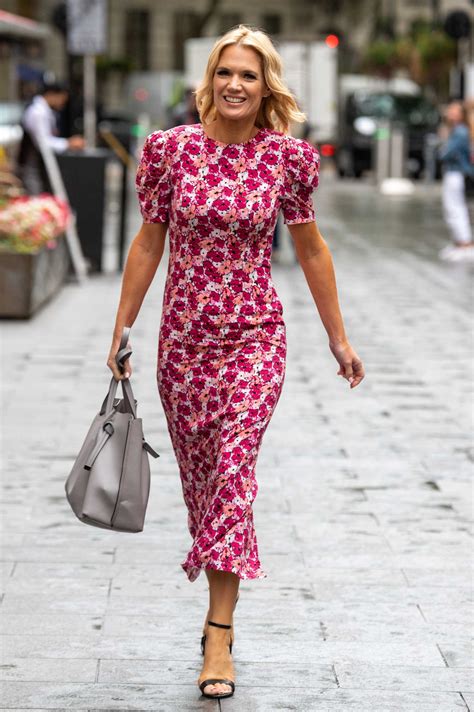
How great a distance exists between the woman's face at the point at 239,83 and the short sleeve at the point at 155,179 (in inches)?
7.5

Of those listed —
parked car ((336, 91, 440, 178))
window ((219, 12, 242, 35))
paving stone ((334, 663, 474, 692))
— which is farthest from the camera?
window ((219, 12, 242, 35))

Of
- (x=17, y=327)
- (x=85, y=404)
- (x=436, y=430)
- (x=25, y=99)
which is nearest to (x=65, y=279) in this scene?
(x=17, y=327)

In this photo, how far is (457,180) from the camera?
1831cm

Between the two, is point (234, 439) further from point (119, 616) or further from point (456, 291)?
point (456, 291)

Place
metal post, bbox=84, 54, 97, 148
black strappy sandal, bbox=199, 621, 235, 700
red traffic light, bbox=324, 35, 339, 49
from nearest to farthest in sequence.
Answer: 1. black strappy sandal, bbox=199, 621, 235, 700
2. metal post, bbox=84, 54, 97, 148
3. red traffic light, bbox=324, 35, 339, 49

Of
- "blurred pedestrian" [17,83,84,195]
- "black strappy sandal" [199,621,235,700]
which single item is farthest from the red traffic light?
"black strappy sandal" [199,621,235,700]

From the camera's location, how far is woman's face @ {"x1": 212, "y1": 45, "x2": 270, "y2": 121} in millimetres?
4406


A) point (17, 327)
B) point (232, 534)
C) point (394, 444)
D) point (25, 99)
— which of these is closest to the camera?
point (232, 534)

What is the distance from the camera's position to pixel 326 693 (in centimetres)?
434

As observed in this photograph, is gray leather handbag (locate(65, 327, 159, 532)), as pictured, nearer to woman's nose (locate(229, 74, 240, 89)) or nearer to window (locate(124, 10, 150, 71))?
woman's nose (locate(229, 74, 240, 89))

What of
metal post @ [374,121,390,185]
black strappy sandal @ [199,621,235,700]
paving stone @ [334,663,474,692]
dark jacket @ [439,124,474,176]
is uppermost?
dark jacket @ [439,124,474,176]

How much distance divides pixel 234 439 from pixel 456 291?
34.0 feet

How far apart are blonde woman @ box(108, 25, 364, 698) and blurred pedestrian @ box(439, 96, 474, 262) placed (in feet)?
43.5

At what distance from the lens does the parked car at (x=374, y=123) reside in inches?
1457
